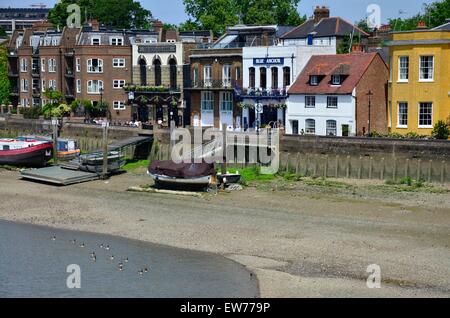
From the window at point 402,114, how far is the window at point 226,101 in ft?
51.4

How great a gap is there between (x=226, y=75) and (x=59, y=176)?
743 inches

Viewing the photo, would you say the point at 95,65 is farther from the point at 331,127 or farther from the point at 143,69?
the point at 331,127

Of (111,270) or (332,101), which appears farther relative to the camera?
(332,101)

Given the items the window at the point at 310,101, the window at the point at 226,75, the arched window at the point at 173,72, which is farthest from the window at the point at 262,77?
the arched window at the point at 173,72

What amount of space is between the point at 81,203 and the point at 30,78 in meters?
42.6

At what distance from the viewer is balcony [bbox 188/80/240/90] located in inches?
2544

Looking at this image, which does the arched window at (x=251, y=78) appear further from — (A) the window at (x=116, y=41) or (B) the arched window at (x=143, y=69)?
(A) the window at (x=116, y=41)

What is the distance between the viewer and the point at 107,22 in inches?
4338

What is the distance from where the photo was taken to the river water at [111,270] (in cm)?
2933

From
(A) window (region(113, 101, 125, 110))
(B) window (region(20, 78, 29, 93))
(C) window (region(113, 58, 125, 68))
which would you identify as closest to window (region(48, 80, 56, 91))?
(B) window (region(20, 78, 29, 93))

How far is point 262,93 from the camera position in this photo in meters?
61.5

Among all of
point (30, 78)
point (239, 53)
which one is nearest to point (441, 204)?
point (239, 53)

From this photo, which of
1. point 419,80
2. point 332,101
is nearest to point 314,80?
point 332,101
